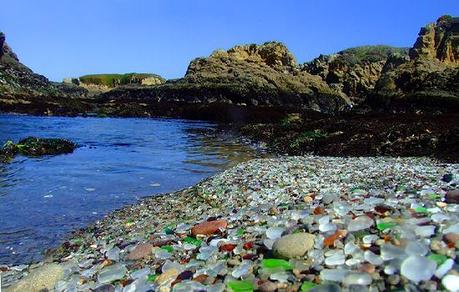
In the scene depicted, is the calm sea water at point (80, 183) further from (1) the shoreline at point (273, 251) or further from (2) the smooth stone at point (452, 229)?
(2) the smooth stone at point (452, 229)

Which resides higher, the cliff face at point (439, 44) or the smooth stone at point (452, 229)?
the cliff face at point (439, 44)

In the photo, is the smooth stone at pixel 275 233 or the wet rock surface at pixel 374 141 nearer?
the smooth stone at pixel 275 233

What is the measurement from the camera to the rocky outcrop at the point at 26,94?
53844 millimetres

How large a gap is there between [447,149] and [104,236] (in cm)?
1241

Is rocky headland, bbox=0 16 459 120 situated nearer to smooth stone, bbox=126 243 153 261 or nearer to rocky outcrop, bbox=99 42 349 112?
rocky outcrop, bbox=99 42 349 112

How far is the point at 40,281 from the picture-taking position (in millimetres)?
4258

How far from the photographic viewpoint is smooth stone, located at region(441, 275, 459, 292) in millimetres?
2697

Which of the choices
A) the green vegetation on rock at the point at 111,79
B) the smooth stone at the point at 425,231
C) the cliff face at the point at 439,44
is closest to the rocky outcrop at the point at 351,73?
the cliff face at the point at 439,44

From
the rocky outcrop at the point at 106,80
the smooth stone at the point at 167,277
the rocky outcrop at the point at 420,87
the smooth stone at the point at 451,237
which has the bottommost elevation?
the smooth stone at the point at 167,277

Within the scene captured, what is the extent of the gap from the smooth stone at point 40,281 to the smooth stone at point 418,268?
3.01 meters

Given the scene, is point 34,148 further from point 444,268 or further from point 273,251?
point 444,268

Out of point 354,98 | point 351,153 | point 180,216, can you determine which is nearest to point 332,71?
point 354,98

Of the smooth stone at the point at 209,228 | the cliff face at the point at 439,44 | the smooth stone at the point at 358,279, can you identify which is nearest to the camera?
the smooth stone at the point at 358,279

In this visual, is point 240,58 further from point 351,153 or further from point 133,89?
point 351,153
